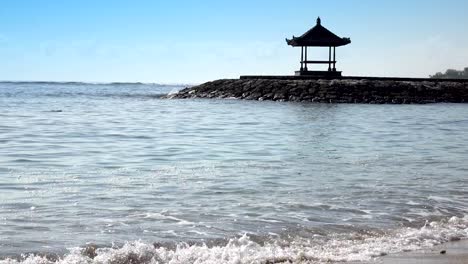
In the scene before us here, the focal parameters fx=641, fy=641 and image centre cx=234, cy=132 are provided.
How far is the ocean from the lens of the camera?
20.1 ft

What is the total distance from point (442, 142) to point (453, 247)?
11.8 metres

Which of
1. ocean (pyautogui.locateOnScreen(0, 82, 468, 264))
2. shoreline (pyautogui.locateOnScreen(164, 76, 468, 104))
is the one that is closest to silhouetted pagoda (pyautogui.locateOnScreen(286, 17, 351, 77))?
shoreline (pyautogui.locateOnScreen(164, 76, 468, 104))

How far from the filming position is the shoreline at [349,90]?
140 ft

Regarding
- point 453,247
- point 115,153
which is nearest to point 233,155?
point 115,153

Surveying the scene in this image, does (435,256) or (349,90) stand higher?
(349,90)

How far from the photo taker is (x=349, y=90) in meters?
43.8

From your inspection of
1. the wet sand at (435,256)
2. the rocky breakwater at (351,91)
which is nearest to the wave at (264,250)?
the wet sand at (435,256)

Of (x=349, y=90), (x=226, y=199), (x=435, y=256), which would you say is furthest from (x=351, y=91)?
(x=435, y=256)

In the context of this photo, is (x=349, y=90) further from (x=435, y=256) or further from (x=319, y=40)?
(x=435, y=256)

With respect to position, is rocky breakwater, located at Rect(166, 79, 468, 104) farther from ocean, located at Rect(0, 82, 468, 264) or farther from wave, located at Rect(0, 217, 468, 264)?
wave, located at Rect(0, 217, 468, 264)

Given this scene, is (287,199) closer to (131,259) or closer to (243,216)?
(243,216)

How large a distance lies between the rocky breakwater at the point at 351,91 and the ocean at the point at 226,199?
25.5 m

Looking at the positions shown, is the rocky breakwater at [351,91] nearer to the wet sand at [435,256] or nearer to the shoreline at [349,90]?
the shoreline at [349,90]

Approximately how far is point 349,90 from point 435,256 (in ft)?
127
